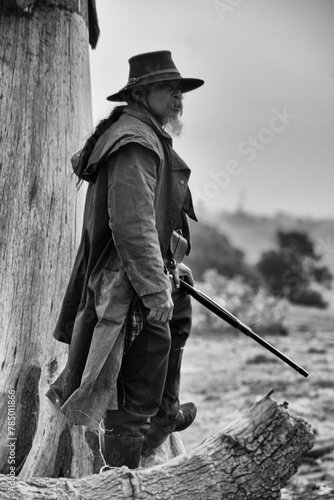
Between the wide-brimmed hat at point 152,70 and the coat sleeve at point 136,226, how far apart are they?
1.38ft

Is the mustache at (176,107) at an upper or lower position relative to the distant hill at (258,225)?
upper

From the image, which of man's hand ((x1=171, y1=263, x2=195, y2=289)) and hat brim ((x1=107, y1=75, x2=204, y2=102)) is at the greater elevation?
hat brim ((x1=107, y1=75, x2=204, y2=102))

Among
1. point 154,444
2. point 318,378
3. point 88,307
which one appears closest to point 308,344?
point 318,378

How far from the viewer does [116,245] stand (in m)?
3.44

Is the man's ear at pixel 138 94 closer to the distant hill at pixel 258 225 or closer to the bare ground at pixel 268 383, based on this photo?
the bare ground at pixel 268 383

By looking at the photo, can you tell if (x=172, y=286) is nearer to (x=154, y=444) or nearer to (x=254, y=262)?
(x=154, y=444)

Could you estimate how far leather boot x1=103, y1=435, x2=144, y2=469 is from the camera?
12.0 ft

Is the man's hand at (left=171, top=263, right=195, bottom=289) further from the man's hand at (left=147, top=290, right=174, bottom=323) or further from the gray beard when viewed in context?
the gray beard

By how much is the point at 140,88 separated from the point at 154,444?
2053 millimetres

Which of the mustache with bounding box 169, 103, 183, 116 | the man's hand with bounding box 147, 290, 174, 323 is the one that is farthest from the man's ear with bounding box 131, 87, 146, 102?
the man's hand with bounding box 147, 290, 174, 323

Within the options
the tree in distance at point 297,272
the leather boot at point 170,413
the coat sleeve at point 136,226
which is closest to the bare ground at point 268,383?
the leather boot at point 170,413

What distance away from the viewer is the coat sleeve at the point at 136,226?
3.40 meters

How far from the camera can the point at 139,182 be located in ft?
11.2

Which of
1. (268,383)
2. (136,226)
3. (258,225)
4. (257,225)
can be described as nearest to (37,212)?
(136,226)
